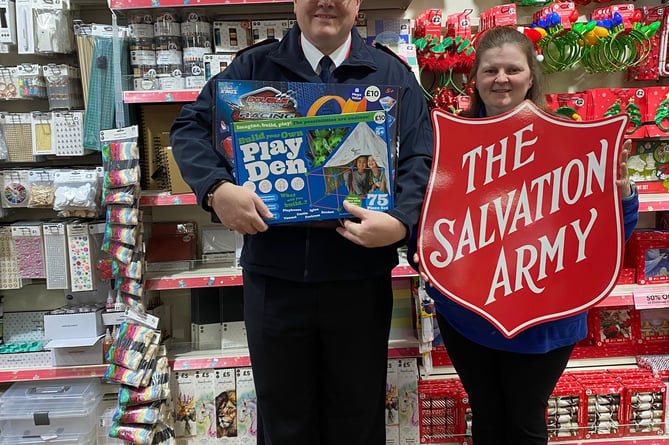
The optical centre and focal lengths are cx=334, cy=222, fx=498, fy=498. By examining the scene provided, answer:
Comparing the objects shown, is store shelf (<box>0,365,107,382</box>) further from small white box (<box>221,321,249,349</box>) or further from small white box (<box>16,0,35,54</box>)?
small white box (<box>16,0,35,54</box>)

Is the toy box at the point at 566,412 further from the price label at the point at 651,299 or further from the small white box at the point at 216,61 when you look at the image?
the small white box at the point at 216,61

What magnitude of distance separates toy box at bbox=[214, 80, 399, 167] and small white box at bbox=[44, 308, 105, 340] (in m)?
1.52

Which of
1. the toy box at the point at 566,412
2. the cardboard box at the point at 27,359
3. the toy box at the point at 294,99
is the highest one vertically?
the toy box at the point at 294,99

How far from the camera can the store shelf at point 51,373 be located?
2.26 metres

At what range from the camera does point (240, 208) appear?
1.16 m

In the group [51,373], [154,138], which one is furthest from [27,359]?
[154,138]

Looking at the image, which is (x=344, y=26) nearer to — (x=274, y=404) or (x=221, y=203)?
(x=221, y=203)

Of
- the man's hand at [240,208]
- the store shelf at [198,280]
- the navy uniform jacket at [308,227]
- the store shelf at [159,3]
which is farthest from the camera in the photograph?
the store shelf at [198,280]

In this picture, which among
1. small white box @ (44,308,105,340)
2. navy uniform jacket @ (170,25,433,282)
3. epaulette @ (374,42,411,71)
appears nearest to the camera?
navy uniform jacket @ (170,25,433,282)

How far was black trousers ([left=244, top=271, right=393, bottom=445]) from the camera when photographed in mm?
1317

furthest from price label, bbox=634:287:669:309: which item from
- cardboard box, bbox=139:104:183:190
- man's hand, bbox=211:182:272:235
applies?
cardboard box, bbox=139:104:183:190

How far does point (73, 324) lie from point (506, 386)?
1.86 metres

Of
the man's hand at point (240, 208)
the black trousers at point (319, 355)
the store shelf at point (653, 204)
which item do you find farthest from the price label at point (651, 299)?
the man's hand at point (240, 208)

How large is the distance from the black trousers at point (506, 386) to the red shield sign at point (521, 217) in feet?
0.59
